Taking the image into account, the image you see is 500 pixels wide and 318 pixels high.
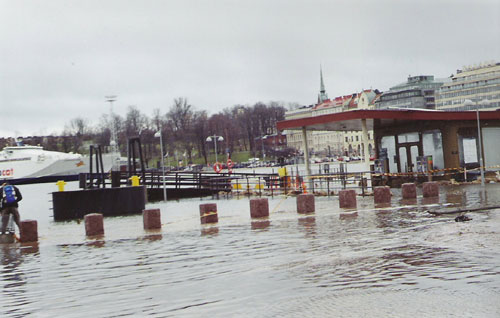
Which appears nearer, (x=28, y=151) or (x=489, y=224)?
(x=489, y=224)

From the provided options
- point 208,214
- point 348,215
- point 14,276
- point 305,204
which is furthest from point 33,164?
point 14,276

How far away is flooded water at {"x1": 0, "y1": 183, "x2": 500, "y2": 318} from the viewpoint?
352 inches

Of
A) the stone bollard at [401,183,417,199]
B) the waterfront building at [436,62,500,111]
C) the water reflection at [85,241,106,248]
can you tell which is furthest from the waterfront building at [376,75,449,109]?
the water reflection at [85,241,106,248]

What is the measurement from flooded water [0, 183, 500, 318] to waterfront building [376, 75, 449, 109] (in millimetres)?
171085

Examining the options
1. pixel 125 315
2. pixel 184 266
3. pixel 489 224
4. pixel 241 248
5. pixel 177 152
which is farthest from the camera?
pixel 177 152

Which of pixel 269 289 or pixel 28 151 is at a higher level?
pixel 28 151

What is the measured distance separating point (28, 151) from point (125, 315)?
130866mm

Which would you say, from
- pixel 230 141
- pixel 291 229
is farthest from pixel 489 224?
pixel 230 141

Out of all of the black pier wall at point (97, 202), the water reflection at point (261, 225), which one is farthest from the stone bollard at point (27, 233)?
the black pier wall at point (97, 202)

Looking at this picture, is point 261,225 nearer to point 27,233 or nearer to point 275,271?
point 27,233

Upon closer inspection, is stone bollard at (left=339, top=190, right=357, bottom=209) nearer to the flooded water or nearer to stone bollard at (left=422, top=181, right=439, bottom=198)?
stone bollard at (left=422, top=181, right=439, bottom=198)

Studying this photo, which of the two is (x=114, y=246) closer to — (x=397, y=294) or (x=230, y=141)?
(x=397, y=294)

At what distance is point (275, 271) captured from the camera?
39.1ft

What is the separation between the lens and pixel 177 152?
149 m
